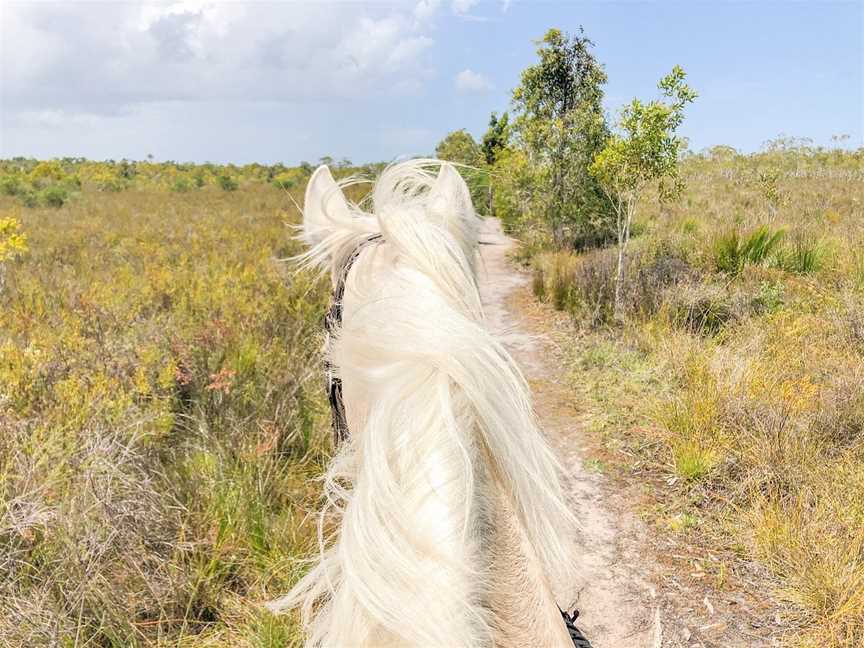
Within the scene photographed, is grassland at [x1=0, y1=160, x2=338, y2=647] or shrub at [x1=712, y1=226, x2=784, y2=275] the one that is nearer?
grassland at [x1=0, y1=160, x2=338, y2=647]

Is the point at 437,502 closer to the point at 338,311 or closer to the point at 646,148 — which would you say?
the point at 338,311

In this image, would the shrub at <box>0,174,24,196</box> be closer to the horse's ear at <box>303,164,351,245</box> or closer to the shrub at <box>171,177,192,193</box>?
the shrub at <box>171,177,192,193</box>

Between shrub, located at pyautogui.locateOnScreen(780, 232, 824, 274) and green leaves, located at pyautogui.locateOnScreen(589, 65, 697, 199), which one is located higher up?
green leaves, located at pyautogui.locateOnScreen(589, 65, 697, 199)

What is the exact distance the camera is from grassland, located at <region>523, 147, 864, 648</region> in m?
2.86

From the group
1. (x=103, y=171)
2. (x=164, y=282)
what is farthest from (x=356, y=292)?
(x=103, y=171)

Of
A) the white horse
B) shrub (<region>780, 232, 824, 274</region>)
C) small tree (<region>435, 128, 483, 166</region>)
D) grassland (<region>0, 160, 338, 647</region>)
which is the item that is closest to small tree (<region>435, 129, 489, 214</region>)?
small tree (<region>435, 128, 483, 166</region>)

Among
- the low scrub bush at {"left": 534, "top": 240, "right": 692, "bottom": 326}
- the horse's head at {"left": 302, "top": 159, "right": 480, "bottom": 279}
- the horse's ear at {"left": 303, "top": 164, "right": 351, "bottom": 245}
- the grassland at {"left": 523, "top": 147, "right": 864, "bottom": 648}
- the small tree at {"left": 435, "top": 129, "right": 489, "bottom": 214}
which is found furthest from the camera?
the low scrub bush at {"left": 534, "top": 240, "right": 692, "bottom": 326}

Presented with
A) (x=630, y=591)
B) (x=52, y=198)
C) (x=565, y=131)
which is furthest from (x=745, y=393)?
(x=52, y=198)

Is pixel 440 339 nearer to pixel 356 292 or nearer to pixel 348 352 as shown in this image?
pixel 348 352

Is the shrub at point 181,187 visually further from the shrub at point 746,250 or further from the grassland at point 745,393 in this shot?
the shrub at point 746,250

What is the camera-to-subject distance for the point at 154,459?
8.54 ft

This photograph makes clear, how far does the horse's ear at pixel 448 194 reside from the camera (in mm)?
1894

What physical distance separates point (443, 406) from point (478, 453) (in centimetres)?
11

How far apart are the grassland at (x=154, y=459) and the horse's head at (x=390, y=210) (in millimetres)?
902
